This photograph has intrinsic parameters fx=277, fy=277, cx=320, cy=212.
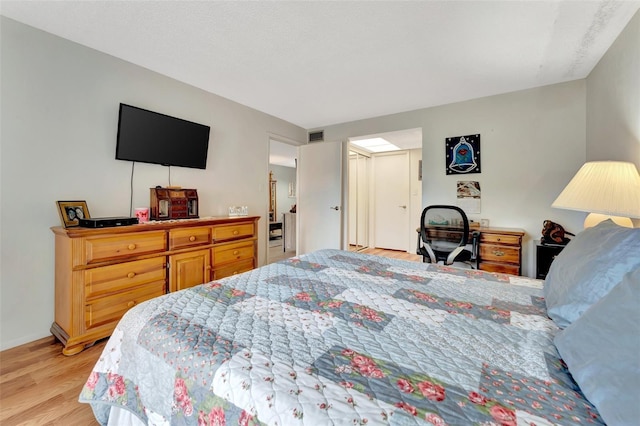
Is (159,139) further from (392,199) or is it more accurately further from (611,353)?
(392,199)

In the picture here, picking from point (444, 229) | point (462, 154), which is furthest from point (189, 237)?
point (462, 154)

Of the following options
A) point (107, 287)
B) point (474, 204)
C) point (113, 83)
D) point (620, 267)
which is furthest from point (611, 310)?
point (113, 83)

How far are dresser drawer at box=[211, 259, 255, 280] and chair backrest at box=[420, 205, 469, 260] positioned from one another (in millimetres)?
2039

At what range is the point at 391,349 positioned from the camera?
0.88m

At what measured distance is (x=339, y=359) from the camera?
32.4 inches

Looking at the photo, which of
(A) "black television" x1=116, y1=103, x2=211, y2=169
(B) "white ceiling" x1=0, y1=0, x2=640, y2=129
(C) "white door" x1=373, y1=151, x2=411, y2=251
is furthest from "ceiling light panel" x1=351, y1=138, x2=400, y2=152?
(A) "black television" x1=116, y1=103, x2=211, y2=169

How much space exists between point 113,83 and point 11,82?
661 millimetres

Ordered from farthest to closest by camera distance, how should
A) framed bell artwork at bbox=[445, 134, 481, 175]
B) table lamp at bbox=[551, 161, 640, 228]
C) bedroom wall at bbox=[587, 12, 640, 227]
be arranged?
framed bell artwork at bbox=[445, 134, 481, 175] < bedroom wall at bbox=[587, 12, 640, 227] < table lamp at bbox=[551, 161, 640, 228]

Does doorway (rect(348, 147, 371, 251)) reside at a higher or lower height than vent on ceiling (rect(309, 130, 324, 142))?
lower

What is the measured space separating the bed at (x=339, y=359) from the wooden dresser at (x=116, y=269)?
1.17 meters

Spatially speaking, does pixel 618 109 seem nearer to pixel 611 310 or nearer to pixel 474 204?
pixel 474 204

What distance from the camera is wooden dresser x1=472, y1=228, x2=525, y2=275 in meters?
2.95

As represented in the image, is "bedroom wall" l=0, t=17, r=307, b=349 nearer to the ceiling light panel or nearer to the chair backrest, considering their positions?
the chair backrest

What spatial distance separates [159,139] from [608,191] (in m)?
3.64
